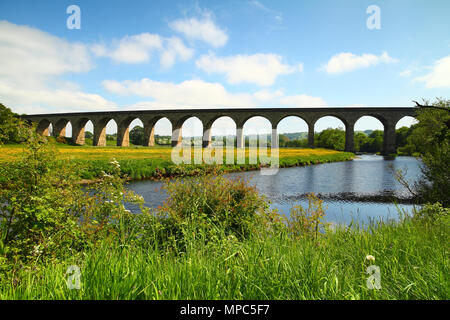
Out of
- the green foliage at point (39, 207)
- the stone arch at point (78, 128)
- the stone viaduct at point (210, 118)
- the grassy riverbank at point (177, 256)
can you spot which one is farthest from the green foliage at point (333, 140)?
the green foliage at point (39, 207)

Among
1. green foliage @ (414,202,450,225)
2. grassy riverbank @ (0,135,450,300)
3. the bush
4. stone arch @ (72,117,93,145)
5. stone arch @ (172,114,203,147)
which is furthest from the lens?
stone arch @ (72,117,93,145)

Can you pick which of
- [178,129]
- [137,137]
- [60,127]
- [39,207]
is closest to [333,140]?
[178,129]

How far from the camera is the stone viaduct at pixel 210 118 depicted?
36322 mm

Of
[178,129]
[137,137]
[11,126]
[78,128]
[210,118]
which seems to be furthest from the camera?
[137,137]

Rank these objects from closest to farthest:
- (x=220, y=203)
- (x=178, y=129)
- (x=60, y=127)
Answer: (x=220, y=203)
(x=178, y=129)
(x=60, y=127)

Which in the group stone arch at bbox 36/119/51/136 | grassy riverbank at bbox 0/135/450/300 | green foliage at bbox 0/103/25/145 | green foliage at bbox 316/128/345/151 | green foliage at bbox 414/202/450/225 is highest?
stone arch at bbox 36/119/51/136

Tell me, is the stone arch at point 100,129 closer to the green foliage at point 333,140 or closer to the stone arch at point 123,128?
the stone arch at point 123,128

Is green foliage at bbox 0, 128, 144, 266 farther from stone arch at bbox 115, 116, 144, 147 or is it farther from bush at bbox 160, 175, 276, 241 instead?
stone arch at bbox 115, 116, 144, 147

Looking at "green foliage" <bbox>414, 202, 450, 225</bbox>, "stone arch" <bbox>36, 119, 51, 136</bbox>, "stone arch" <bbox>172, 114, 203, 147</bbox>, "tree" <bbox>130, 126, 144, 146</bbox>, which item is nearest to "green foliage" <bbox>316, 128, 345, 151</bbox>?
"stone arch" <bbox>172, 114, 203, 147</bbox>

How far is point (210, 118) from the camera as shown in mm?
41156

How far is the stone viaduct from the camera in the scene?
119 ft

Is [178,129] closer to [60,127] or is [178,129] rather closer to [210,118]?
[210,118]

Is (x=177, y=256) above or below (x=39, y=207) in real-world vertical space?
below
